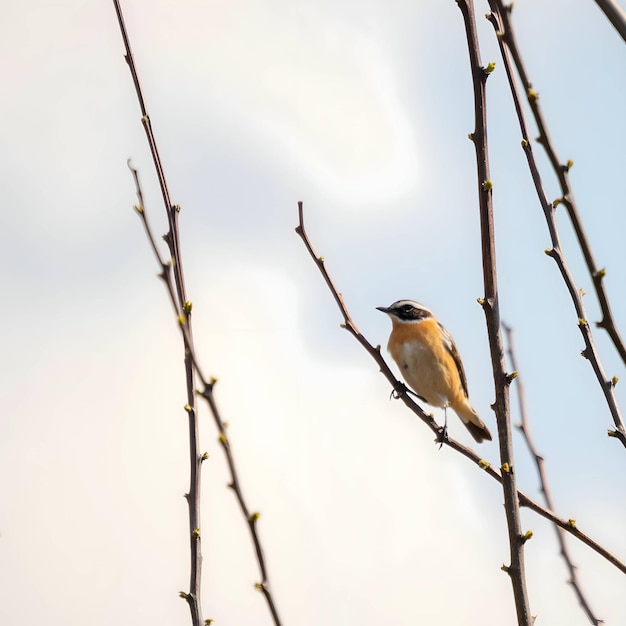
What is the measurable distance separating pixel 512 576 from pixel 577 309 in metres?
1.27

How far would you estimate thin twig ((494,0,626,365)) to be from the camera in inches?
114

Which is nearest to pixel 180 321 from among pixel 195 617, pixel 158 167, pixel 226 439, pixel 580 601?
pixel 226 439

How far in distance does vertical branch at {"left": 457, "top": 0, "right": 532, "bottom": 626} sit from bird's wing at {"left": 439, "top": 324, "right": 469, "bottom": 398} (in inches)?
240

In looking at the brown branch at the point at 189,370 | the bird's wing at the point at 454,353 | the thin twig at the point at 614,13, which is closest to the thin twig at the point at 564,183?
the thin twig at the point at 614,13

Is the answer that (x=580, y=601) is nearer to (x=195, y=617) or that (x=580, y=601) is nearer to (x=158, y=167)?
(x=195, y=617)

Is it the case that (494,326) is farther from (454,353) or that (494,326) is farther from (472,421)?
(472,421)

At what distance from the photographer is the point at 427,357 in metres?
9.24

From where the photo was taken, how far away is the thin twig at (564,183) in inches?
114

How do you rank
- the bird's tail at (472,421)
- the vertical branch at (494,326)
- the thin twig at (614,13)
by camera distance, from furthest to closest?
the bird's tail at (472,421), the vertical branch at (494,326), the thin twig at (614,13)

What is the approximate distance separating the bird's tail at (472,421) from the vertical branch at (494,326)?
611 cm

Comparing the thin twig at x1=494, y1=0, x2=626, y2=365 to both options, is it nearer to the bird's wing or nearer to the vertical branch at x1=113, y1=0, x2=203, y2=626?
the vertical branch at x1=113, y1=0, x2=203, y2=626

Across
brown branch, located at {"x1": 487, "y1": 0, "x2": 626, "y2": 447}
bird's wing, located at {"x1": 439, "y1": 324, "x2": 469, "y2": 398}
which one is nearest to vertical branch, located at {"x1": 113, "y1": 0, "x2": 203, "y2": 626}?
brown branch, located at {"x1": 487, "y1": 0, "x2": 626, "y2": 447}

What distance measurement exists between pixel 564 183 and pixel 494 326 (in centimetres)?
73

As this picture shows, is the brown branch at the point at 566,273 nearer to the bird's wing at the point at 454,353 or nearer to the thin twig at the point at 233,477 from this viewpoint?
the thin twig at the point at 233,477
